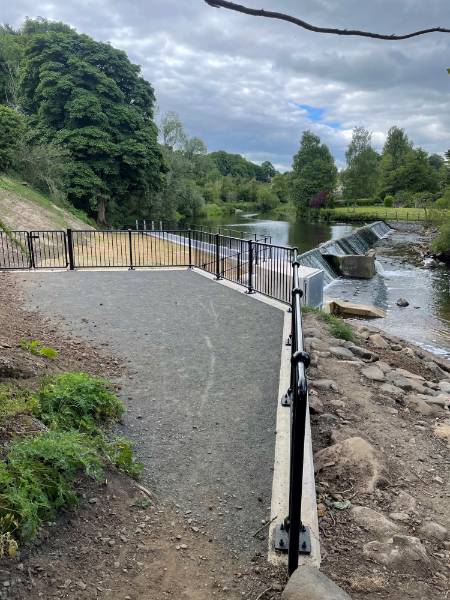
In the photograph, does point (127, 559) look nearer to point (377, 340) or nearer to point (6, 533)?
point (6, 533)

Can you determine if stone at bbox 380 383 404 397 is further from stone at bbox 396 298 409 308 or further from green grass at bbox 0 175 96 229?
green grass at bbox 0 175 96 229

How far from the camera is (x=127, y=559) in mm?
2826

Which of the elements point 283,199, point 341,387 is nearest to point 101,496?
point 341,387

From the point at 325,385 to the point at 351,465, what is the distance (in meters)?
1.95

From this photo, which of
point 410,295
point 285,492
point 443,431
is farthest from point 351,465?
point 410,295

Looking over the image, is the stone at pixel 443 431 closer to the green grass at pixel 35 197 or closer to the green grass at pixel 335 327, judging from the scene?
the green grass at pixel 335 327

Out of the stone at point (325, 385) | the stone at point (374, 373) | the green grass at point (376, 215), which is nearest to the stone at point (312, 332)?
the stone at point (374, 373)

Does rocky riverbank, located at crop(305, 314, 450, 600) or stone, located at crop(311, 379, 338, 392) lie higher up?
stone, located at crop(311, 379, 338, 392)

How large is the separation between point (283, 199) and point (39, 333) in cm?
11396

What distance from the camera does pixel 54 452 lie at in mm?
3201

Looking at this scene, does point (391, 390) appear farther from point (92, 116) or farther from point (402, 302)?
point (92, 116)

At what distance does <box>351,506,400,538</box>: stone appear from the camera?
3182 millimetres

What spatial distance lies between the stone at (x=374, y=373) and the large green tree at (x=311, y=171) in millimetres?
79594

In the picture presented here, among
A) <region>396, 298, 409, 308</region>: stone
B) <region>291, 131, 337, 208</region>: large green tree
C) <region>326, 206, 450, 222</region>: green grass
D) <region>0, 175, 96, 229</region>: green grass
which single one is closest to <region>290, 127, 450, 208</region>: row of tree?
<region>291, 131, 337, 208</region>: large green tree
